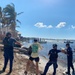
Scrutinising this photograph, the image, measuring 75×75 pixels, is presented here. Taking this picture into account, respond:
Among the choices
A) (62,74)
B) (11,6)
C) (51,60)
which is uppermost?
(11,6)

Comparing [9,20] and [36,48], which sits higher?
[9,20]

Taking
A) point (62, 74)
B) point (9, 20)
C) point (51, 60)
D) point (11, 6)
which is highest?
point (11, 6)

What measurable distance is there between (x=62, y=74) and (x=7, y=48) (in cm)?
423

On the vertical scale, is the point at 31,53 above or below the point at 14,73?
above

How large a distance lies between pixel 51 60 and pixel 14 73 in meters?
1.95

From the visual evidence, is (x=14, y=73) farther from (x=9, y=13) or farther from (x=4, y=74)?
(x=9, y=13)

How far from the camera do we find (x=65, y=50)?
1280 centimetres

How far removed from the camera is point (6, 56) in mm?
11586

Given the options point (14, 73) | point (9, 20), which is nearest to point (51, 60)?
point (14, 73)

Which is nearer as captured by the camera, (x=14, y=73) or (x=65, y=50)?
(x=14, y=73)

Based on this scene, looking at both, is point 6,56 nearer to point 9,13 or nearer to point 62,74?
point 62,74

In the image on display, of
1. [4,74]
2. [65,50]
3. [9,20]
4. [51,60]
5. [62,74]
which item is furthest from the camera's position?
[9,20]

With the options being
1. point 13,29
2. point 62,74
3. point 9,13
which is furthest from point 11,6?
point 62,74

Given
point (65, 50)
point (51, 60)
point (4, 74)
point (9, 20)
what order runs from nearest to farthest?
point (4, 74) → point (51, 60) → point (65, 50) → point (9, 20)
